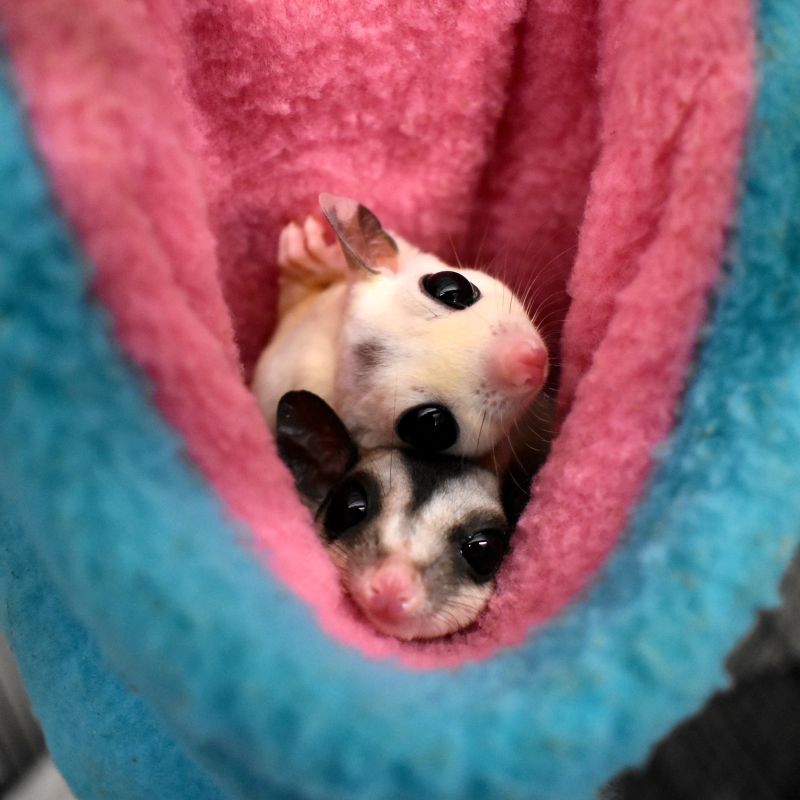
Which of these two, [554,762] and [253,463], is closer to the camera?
[554,762]

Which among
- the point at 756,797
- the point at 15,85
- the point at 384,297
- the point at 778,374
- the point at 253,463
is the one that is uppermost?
the point at 15,85

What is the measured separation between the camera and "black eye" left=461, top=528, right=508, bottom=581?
111 cm

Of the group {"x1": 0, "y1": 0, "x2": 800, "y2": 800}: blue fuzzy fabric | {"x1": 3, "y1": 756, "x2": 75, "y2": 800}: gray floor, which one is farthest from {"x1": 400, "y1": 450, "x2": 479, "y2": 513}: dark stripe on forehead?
{"x1": 3, "y1": 756, "x2": 75, "y2": 800}: gray floor

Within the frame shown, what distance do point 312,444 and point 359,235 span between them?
369mm

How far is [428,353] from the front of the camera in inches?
47.6

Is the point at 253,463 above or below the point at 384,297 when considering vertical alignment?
above

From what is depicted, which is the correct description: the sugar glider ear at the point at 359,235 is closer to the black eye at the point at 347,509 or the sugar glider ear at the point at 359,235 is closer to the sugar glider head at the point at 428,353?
the sugar glider head at the point at 428,353

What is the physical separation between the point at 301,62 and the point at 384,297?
0.39m

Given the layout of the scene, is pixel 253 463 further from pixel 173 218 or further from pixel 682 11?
pixel 682 11

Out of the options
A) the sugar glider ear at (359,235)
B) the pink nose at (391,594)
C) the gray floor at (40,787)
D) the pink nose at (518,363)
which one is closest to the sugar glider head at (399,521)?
the pink nose at (391,594)

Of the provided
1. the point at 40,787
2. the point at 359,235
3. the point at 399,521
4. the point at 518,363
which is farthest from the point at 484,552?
the point at 40,787

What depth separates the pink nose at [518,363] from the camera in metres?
1.15

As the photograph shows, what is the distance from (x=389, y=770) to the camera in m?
0.63

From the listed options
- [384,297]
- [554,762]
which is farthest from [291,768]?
[384,297]
